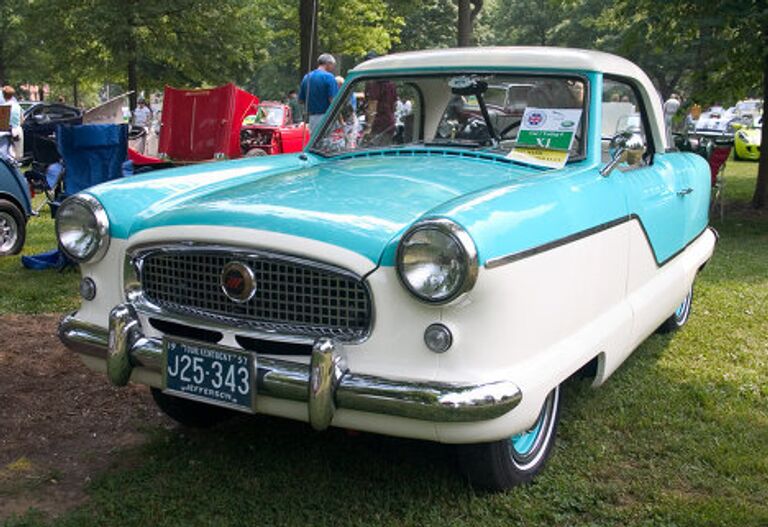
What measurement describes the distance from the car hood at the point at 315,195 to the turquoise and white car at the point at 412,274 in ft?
0.04

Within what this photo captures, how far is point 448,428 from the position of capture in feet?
8.27

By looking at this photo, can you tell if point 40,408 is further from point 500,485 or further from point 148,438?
point 500,485

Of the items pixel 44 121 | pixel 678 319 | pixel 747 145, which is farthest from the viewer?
pixel 747 145

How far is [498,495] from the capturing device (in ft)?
9.75

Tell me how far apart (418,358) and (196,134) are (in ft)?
26.5

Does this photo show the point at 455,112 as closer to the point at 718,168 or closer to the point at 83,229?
the point at 83,229

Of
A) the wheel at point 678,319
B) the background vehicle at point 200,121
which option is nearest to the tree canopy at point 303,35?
the background vehicle at point 200,121

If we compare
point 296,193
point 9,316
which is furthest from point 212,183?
point 9,316

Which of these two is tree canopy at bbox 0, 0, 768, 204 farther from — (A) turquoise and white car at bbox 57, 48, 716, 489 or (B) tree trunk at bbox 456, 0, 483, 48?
(A) turquoise and white car at bbox 57, 48, 716, 489

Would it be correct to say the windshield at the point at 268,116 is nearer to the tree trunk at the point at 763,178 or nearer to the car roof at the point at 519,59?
the tree trunk at the point at 763,178

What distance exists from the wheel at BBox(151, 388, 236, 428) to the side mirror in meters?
2.09

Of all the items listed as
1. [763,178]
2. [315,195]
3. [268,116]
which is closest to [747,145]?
[763,178]

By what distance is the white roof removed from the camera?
12.5 feet

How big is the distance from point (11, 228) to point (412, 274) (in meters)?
5.97
